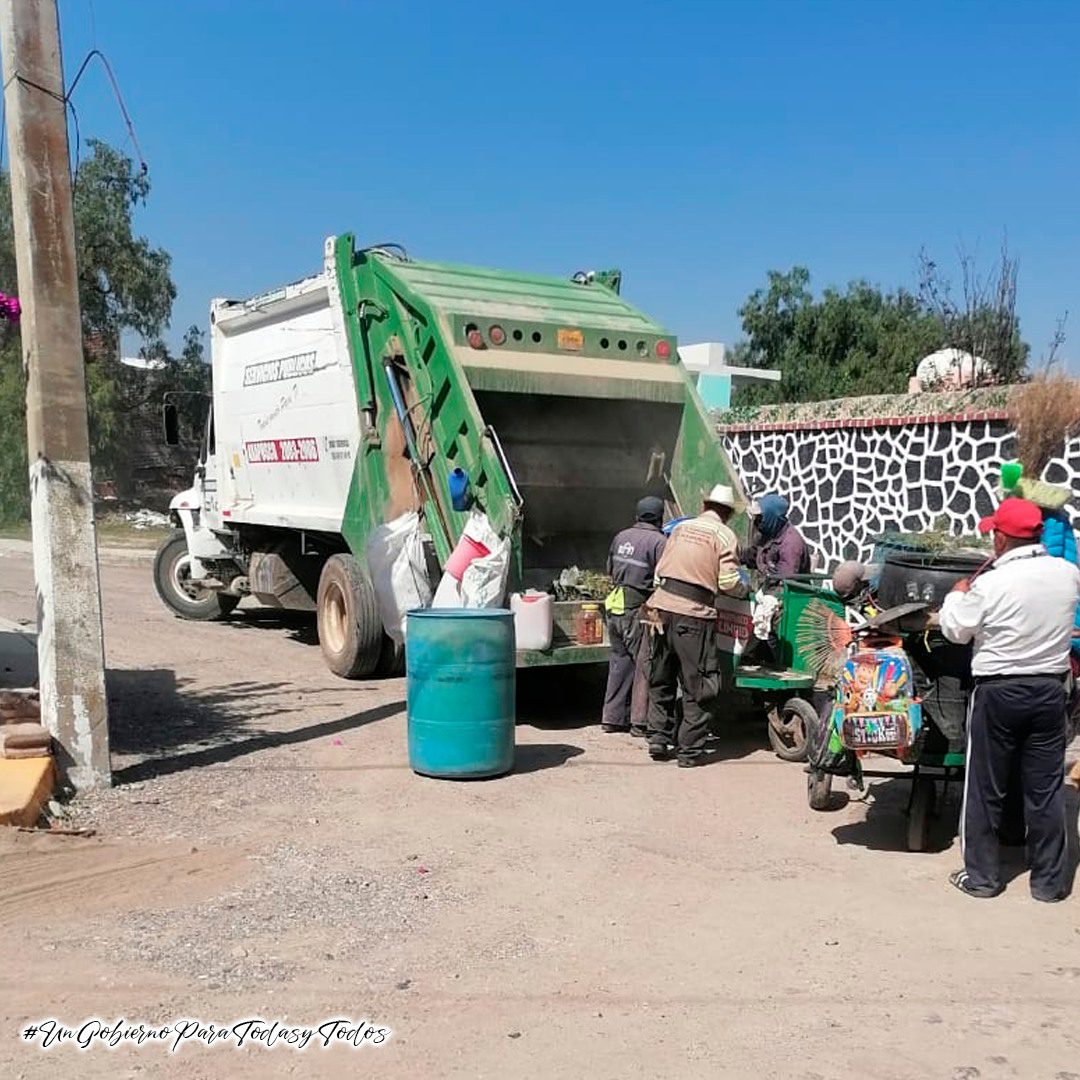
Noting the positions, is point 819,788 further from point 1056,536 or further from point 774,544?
point 774,544

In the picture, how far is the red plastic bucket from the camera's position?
294 inches

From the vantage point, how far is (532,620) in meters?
7.30

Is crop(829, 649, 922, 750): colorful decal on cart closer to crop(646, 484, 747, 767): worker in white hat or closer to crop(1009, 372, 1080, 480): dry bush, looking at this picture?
crop(646, 484, 747, 767): worker in white hat

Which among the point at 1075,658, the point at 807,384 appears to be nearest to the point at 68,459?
the point at 1075,658

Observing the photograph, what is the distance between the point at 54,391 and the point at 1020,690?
4622 mm

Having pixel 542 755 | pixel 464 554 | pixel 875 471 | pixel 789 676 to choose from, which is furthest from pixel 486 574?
pixel 875 471

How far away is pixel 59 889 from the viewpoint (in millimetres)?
4594

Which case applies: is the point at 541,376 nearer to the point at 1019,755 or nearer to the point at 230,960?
the point at 1019,755

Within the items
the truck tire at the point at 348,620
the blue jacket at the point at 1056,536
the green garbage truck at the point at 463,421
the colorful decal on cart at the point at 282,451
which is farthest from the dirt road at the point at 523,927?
the colorful decal on cart at the point at 282,451

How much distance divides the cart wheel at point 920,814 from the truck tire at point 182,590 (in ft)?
28.8

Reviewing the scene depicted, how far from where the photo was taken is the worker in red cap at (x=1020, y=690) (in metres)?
4.68

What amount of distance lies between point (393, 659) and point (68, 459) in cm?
396

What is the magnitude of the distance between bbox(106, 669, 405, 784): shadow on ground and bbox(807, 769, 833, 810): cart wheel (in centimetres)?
306

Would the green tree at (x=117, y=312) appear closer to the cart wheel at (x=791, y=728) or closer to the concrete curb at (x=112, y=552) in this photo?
the concrete curb at (x=112, y=552)
